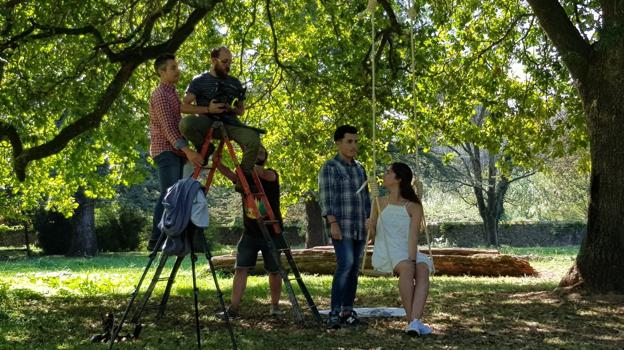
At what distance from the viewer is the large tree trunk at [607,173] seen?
366 inches

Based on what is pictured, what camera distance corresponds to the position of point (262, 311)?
8852 millimetres

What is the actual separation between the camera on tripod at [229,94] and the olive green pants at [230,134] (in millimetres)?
220

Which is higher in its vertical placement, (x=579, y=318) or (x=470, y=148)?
(x=470, y=148)

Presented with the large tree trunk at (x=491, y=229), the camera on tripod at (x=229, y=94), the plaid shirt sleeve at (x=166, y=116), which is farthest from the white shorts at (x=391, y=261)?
the large tree trunk at (x=491, y=229)

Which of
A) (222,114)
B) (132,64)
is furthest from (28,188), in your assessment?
(222,114)

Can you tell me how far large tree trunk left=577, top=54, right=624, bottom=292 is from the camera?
930 cm

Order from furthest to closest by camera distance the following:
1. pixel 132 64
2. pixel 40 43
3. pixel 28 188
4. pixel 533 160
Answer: pixel 28 188
pixel 533 160
pixel 40 43
pixel 132 64

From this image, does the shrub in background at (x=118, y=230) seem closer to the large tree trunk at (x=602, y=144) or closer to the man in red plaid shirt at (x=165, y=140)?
the large tree trunk at (x=602, y=144)

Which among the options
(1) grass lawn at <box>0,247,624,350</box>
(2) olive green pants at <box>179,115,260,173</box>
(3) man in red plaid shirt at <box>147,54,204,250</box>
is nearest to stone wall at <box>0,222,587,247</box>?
(1) grass lawn at <box>0,247,624,350</box>

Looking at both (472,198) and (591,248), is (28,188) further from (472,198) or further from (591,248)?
(472,198)

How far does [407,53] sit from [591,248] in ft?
18.0

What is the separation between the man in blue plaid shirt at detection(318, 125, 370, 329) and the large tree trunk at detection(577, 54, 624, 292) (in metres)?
3.72

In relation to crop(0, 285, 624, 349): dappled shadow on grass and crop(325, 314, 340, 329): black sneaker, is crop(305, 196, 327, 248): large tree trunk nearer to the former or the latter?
crop(0, 285, 624, 349): dappled shadow on grass

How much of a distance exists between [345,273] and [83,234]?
25874 mm
